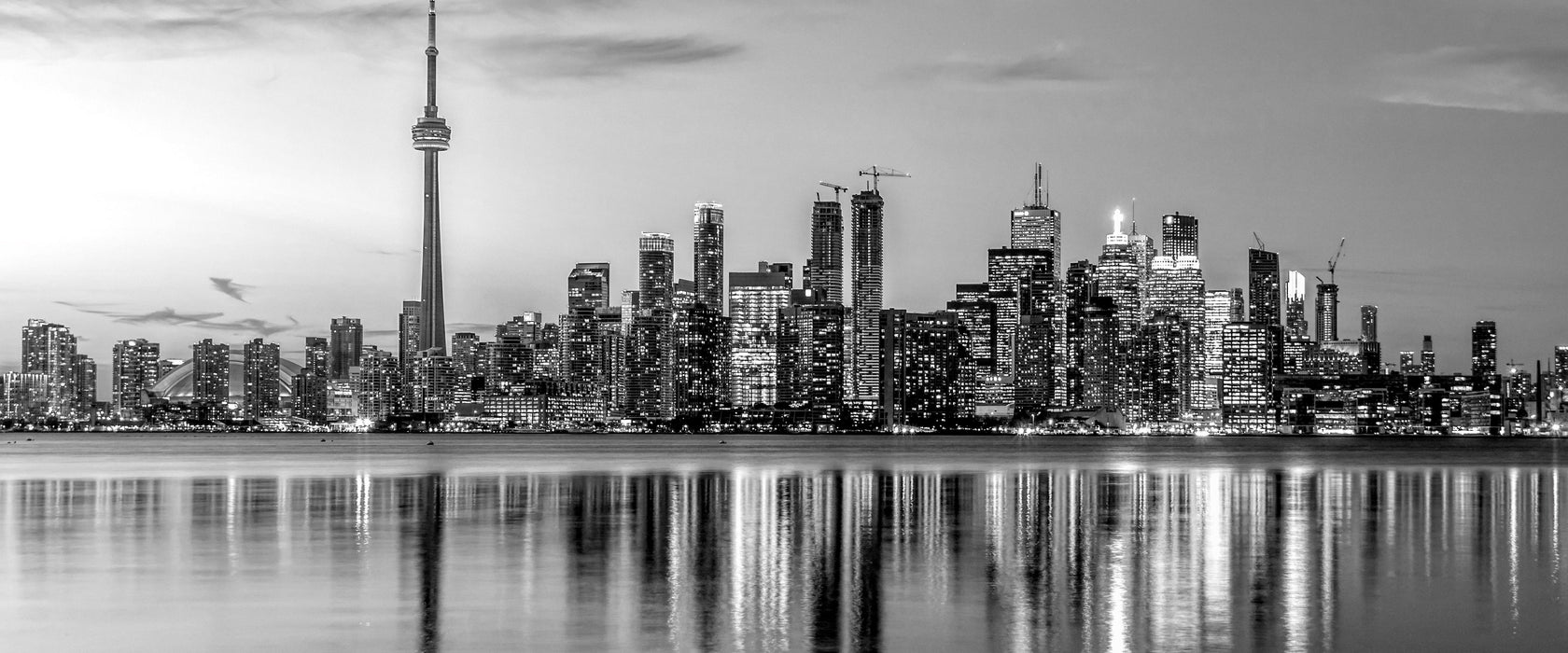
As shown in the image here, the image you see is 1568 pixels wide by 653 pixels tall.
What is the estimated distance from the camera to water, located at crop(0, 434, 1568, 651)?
28984 mm

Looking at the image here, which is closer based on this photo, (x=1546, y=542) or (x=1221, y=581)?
(x=1221, y=581)

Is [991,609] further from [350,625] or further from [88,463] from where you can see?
[88,463]

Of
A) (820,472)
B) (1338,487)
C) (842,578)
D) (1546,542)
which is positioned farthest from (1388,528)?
(820,472)

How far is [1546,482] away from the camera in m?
99.0

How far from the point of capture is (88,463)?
454 feet

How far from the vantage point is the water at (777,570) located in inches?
1141

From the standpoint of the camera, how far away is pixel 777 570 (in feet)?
130

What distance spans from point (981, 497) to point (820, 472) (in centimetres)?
3779

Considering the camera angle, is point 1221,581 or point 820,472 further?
point 820,472

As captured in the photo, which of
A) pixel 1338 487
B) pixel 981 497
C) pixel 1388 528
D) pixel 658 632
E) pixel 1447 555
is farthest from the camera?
pixel 1338 487

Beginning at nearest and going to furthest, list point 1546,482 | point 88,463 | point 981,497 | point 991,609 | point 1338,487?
point 991,609 < point 981,497 < point 1338,487 < point 1546,482 < point 88,463

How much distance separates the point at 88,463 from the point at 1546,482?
4539 inches

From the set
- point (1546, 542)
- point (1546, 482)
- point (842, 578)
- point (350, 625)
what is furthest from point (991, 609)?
point (1546, 482)

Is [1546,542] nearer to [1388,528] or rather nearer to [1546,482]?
[1388,528]
